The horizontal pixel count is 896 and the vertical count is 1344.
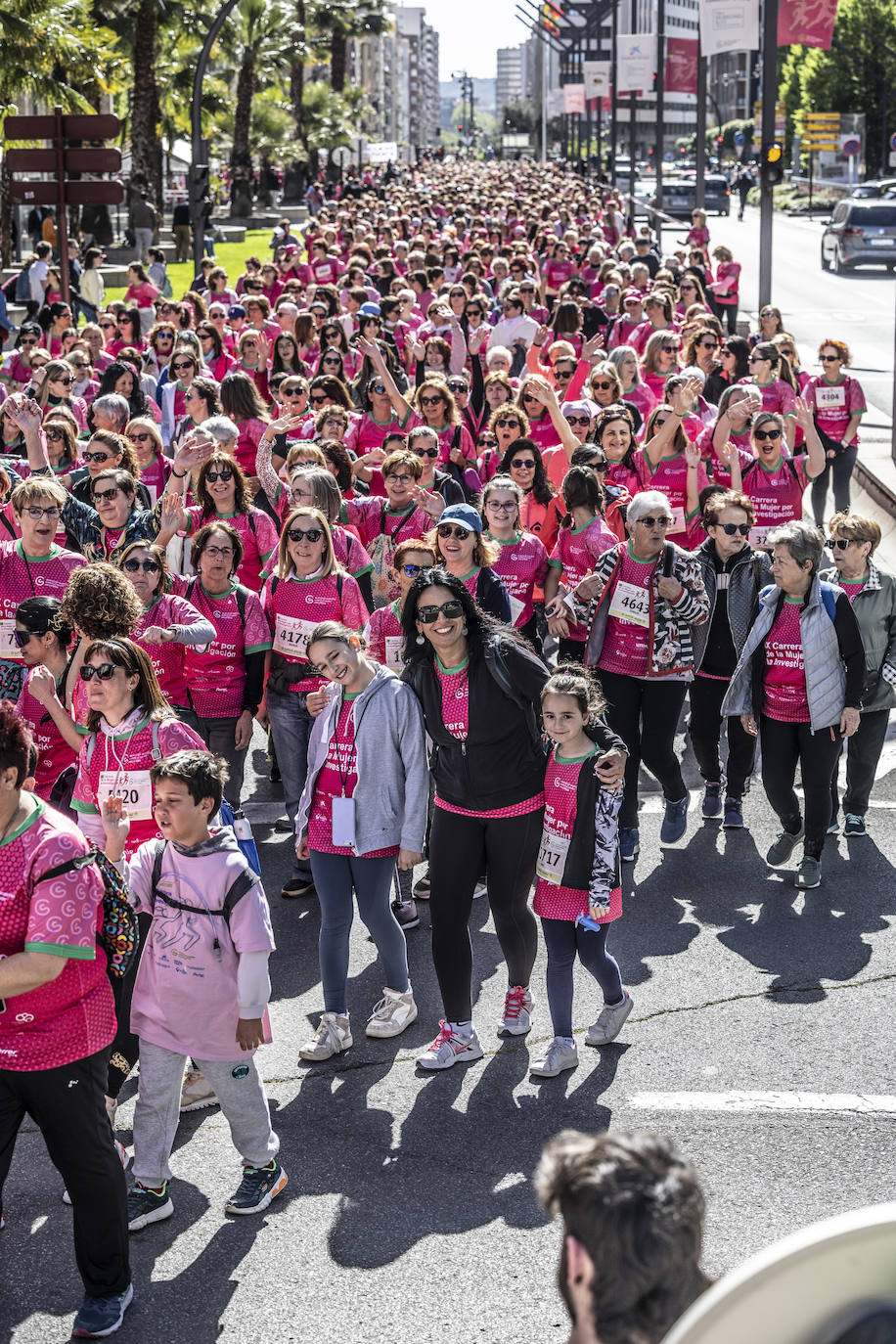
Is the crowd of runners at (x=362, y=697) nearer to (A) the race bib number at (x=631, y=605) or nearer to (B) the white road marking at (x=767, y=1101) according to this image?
(A) the race bib number at (x=631, y=605)

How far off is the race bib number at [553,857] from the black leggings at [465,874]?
4 cm

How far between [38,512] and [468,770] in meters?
2.47

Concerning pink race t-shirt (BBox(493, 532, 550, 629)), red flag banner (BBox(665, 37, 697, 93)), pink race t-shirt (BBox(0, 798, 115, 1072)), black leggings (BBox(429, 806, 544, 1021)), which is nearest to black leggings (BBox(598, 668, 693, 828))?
pink race t-shirt (BBox(493, 532, 550, 629))

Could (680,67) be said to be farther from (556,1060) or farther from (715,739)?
(556,1060)

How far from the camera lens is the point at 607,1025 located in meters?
6.04

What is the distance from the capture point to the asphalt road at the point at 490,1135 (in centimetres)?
458

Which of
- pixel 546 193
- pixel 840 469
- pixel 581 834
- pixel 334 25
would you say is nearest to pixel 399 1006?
pixel 581 834

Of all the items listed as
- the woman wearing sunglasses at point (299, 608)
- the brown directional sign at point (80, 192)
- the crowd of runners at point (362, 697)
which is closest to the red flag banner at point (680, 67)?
the brown directional sign at point (80, 192)

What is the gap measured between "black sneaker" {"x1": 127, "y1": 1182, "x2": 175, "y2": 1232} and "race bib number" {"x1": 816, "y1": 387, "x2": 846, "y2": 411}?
9514 millimetres

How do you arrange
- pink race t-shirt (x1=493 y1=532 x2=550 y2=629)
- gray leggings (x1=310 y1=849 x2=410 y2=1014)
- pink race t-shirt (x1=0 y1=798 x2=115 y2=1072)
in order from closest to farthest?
pink race t-shirt (x1=0 y1=798 x2=115 y2=1072) < gray leggings (x1=310 y1=849 x2=410 y2=1014) < pink race t-shirt (x1=493 y1=532 x2=550 y2=629)

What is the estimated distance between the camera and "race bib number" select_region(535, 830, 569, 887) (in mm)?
5809

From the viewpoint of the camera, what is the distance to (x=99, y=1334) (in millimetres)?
4391

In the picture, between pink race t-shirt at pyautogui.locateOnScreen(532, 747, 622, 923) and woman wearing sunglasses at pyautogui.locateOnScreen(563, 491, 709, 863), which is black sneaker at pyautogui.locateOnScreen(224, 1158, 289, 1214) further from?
woman wearing sunglasses at pyautogui.locateOnScreen(563, 491, 709, 863)

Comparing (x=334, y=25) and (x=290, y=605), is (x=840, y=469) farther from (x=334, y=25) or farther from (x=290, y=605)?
(x=334, y=25)
